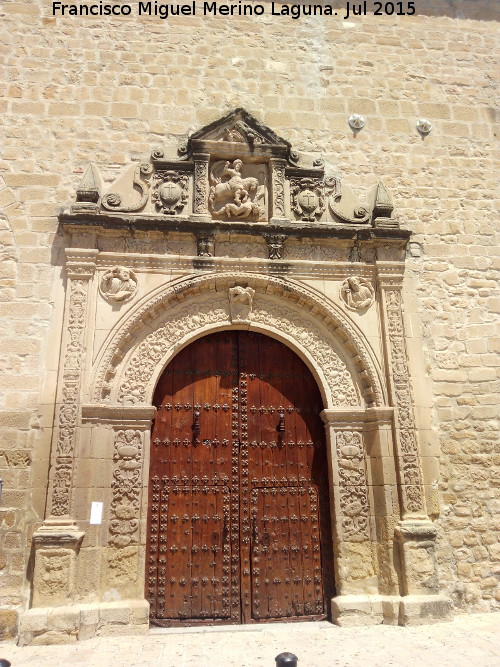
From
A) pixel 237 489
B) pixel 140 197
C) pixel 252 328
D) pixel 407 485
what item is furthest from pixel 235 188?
pixel 407 485

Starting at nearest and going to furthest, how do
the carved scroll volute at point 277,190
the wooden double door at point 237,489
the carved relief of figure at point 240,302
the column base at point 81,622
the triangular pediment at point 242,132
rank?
the column base at point 81,622
the wooden double door at point 237,489
the carved relief of figure at point 240,302
the carved scroll volute at point 277,190
the triangular pediment at point 242,132

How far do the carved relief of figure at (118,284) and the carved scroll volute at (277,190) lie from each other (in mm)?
1628

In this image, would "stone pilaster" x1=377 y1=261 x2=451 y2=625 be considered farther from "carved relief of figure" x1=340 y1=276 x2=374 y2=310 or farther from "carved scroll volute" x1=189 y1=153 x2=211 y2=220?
"carved scroll volute" x1=189 y1=153 x2=211 y2=220

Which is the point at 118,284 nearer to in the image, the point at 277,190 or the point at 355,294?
the point at 277,190

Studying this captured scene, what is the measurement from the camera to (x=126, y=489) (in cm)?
489

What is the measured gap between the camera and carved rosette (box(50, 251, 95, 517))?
468 cm

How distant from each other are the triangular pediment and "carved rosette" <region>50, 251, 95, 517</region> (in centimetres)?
205

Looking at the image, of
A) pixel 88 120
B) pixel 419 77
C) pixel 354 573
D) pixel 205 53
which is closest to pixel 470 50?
pixel 419 77

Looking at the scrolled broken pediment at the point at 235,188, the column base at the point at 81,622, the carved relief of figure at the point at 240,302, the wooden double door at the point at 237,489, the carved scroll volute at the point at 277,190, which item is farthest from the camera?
the carved scroll volute at the point at 277,190

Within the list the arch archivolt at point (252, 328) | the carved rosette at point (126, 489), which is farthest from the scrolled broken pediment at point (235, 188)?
the carved rosette at point (126, 489)

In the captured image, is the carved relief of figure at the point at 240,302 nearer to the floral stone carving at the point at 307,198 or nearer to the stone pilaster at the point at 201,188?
the stone pilaster at the point at 201,188

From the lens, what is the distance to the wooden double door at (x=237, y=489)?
16.1 ft

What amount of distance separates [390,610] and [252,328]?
2.90m

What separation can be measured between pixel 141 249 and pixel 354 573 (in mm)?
3748
